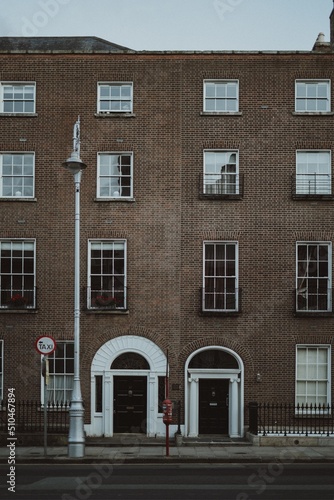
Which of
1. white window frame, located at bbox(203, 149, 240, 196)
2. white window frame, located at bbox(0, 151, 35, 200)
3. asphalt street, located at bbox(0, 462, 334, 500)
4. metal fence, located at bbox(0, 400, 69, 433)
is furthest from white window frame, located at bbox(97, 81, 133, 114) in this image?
asphalt street, located at bbox(0, 462, 334, 500)

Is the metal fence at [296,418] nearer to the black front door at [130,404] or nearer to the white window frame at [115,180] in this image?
the black front door at [130,404]

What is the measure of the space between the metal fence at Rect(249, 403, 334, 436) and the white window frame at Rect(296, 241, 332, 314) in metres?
3.57

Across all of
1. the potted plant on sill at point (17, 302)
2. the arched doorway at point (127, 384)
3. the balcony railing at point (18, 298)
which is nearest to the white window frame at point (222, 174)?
the arched doorway at point (127, 384)

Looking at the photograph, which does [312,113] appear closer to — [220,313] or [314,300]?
[314,300]

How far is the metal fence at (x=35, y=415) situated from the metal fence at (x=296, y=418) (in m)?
7.14

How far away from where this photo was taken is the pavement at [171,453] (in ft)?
71.8

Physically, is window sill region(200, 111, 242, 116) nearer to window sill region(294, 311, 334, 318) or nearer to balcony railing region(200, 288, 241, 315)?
balcony railing region(200, 288, 241, 315)

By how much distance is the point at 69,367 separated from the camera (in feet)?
93.5

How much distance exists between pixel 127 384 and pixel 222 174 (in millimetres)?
8747

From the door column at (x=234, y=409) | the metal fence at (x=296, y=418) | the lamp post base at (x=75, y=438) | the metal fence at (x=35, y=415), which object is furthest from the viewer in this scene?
the door column at (x=234, y=409)

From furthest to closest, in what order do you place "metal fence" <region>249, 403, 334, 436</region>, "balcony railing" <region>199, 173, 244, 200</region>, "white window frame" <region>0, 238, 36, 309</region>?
"balcony railing" <region>199, 173, 244, 200</region> → "white window frame" <region>0, 238, 36, 309</region> → "metal fence" <region>249, 403, 334, 436</region>

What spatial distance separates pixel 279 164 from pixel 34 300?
10636 mm

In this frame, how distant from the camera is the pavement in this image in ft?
71.8

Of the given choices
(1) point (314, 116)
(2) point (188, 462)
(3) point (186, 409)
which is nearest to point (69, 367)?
(3) point (186, 409)
